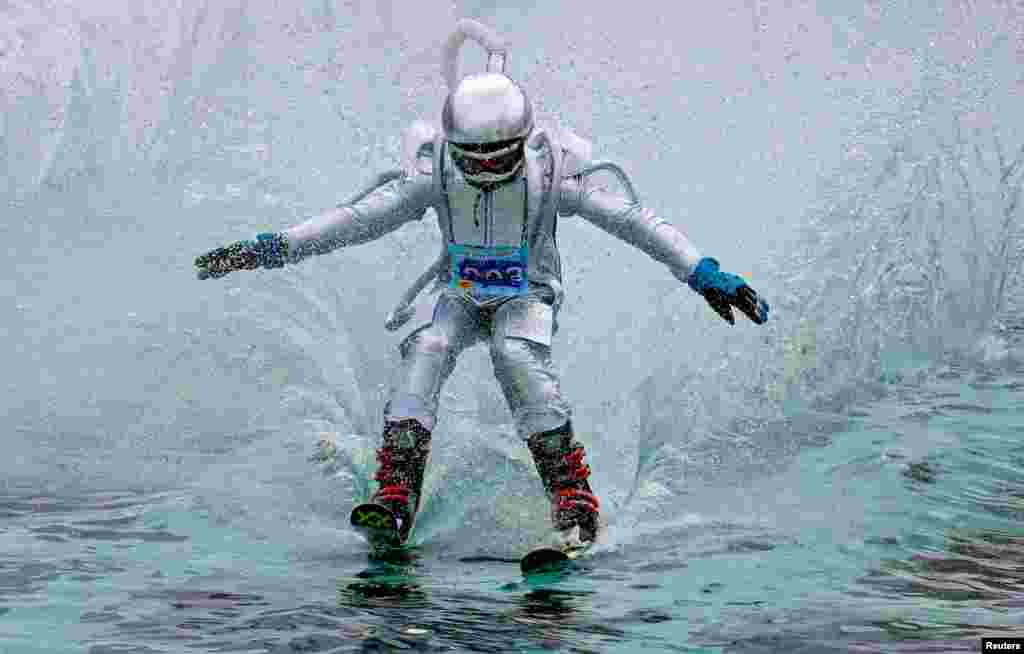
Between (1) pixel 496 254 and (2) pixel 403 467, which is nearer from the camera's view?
(2) pixel 403 467

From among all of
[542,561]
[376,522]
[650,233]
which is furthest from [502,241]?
[542,561]

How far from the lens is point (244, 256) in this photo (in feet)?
20.0

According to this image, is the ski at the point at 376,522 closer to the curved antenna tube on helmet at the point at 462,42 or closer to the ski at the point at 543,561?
the ski at the point at 543,561

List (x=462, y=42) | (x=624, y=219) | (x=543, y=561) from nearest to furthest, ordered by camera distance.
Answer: (x=543, y=561) → (x=624, y=219) → (x=462, y=42)

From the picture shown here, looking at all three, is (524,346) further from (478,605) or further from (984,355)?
(984,355)

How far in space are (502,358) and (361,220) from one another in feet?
3.04

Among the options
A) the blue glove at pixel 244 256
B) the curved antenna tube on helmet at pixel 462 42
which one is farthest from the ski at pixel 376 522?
the curved antenna tube on helmet at pixel 462 42

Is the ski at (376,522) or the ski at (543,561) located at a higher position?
the ski at (376,522)

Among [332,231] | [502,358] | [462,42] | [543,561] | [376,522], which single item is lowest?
[543,561]

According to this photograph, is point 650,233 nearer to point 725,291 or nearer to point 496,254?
point 725,291

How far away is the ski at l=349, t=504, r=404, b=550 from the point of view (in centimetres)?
543

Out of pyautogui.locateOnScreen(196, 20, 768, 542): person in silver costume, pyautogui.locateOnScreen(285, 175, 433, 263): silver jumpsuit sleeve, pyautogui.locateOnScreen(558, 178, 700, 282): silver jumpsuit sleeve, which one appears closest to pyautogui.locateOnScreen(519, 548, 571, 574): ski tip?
pyautogui.locateOnScreen(196, 20, 768, 542): person in silver costume

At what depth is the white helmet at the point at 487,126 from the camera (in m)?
5.69

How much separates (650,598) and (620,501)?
85.3 inches
